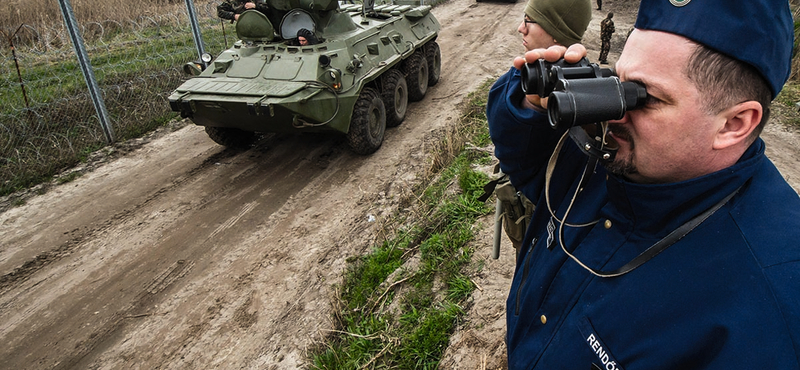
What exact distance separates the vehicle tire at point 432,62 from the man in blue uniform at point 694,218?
814cm

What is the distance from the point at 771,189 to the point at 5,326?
523cm

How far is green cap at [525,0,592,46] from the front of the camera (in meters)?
2.57

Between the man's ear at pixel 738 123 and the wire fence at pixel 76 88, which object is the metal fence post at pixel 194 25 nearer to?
the wire fence at pixel 76 88

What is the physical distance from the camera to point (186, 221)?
5.43 metres

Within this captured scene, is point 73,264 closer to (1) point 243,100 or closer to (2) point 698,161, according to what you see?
(1) point 243,100

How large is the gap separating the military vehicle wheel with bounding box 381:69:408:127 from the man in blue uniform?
6092 mm

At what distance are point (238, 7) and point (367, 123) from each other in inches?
104

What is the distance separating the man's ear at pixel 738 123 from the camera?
39.6 inches

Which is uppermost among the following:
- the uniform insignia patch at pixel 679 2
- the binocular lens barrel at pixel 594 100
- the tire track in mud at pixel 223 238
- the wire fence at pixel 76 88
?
the uniform insignia patch at pixel 679 2

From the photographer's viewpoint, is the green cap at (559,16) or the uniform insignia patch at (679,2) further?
the green cap at (559,16)

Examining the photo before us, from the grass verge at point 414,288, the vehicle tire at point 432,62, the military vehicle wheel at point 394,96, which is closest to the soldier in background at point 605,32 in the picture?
the vehicle tire at point 432,62

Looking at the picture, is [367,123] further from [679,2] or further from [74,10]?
[74,10]

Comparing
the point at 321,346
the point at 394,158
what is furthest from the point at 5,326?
the point at 394,158

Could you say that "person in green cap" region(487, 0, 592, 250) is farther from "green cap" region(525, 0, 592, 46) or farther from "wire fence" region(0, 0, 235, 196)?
"wire fence" region(0, 0, 235, 196)
